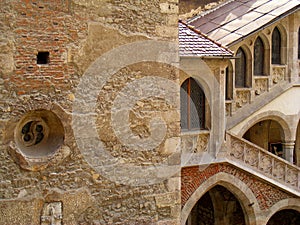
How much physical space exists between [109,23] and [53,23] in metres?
0.72

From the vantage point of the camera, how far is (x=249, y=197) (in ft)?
40.5

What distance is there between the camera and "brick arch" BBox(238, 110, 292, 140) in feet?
43.6

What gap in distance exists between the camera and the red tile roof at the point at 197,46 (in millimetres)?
10688

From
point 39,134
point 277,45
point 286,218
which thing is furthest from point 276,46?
point 39,134

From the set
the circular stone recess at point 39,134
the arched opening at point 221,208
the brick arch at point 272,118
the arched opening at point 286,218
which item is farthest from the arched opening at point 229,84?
Answer: the circular stone recess at point 39,134

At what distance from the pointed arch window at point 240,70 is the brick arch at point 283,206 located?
3.69 m

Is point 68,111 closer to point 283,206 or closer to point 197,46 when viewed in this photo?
point 197,46

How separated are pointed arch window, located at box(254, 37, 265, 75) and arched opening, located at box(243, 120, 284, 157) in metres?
2.70

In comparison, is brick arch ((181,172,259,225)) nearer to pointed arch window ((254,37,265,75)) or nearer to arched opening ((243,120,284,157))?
pointed arch window ((254,37,265,75))

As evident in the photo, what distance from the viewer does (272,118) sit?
14102mm

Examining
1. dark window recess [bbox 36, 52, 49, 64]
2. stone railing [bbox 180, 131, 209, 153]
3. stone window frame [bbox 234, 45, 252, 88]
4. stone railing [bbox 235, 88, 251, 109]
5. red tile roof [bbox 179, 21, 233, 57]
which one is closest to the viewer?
dark window recess [bbox 36, 52, 49, 64]

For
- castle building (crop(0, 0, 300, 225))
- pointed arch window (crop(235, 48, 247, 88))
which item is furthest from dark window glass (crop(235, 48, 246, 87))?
castle building (crop(0, 0, 300, 225))

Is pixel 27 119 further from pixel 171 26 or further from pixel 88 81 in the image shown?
pixel 171 26

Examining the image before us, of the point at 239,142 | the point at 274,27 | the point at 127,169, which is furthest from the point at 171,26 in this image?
the point at 274,27
